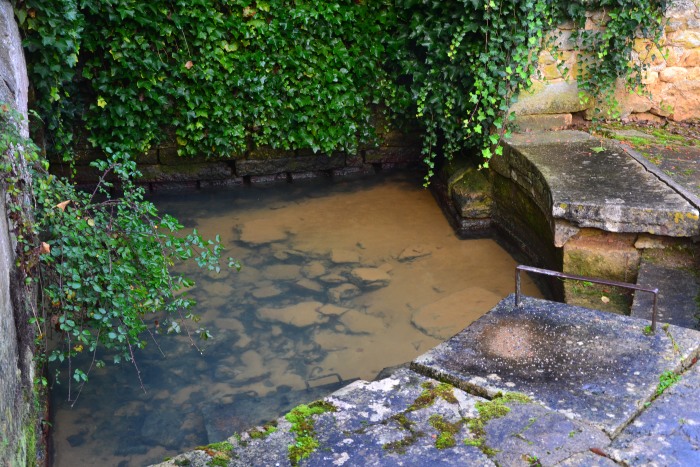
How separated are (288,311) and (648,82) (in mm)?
3444

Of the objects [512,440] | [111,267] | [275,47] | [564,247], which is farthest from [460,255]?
[512,440]

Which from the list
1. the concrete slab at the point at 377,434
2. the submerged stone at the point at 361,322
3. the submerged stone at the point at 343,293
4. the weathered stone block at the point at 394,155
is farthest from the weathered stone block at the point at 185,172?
the concrete slab at the point at 377,434

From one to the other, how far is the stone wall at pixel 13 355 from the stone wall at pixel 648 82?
149 inches

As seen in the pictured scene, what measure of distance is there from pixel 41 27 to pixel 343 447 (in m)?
3.68

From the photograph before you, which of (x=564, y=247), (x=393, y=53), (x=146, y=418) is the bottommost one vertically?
(x=146, y=418)

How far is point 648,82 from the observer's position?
223 inches

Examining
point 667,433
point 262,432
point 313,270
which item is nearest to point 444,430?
point 262,432

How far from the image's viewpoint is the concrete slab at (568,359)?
2398mm

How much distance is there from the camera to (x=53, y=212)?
10.1 feet

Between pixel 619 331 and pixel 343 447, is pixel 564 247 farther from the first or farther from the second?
pixel 343 447

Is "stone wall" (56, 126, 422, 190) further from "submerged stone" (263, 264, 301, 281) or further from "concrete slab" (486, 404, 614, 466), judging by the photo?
"concrete slab" (486, 404, 614, 466)

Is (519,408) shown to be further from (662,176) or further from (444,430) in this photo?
(662,176)

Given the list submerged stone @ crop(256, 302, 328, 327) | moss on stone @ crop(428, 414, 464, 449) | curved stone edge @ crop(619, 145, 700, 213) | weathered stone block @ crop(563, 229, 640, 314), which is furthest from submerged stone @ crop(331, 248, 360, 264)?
moss on stone @ crop(428, 414, 464, 449)

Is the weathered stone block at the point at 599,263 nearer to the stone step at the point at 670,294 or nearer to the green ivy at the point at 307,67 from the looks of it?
the stone step at the point at 670,294
